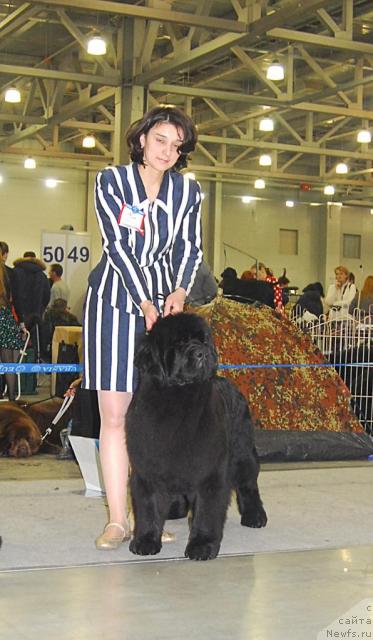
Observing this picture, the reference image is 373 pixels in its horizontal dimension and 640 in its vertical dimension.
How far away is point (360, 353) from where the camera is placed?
772 centimetres

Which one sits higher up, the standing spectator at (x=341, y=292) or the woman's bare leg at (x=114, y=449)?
the standing spectator at (x=341, y=292)

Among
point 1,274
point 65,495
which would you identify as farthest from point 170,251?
point 1,274

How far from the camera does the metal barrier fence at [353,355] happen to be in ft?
24.3

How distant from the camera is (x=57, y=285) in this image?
43.7ft

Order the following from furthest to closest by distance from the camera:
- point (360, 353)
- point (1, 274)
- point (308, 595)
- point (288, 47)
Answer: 1. point (288, 47)
2. point (1, 274)
3. point (360, 353)
4. point (308, 595)

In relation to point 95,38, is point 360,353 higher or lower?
lower

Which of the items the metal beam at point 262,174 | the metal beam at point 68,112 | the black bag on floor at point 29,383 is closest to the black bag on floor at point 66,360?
the black bag on floor at point 29,383

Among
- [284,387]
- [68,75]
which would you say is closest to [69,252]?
[68,75]

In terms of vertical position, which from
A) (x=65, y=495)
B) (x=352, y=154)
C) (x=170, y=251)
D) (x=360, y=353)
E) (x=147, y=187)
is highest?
(x=352, y=154)

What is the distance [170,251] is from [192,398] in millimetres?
669

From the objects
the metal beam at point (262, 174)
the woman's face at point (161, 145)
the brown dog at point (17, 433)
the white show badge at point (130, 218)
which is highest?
the metal beam at point (262, 174)

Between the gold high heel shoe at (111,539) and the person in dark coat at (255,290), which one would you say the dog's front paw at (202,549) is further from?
the person in dark coat at (255,290)

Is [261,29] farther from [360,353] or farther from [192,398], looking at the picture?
[192,398]

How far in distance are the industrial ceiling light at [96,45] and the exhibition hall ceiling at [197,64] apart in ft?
0.59
